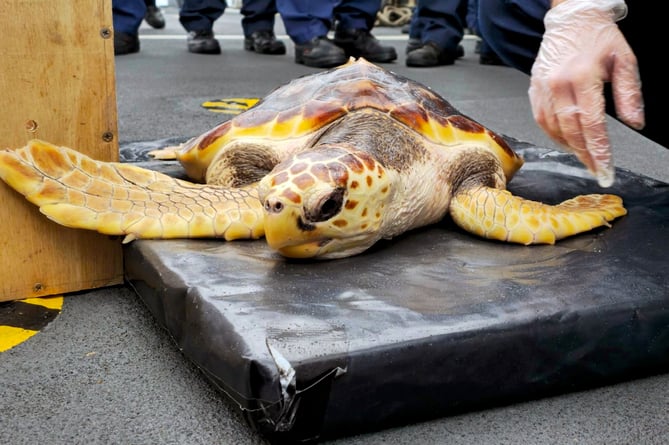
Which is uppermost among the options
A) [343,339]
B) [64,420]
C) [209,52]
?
[343,339]

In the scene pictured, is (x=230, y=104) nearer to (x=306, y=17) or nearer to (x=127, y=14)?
(x=306, y=17)

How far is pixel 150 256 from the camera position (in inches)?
41.6

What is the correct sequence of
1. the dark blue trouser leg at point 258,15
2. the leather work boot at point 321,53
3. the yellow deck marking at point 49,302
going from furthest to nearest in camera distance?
the dark blue trouser leg at point 258,15
the leather work boot at point 321,53
the yellow deck marking at point 49,302

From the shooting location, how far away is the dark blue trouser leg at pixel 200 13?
12.9 feet

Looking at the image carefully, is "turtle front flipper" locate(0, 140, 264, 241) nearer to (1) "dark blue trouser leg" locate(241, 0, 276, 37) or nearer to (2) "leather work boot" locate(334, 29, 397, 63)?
(2) "leather work boot" locate(334, 29, 397, 63)

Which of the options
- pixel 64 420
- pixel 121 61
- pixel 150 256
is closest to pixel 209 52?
pixel 121 61

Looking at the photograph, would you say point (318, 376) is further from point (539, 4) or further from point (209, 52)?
point (209, 52)

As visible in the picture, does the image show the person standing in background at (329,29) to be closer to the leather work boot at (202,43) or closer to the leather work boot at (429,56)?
the leather work boot at (429,56)

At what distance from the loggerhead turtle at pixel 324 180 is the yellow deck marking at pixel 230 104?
3.42 ft

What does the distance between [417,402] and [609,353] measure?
0.88 feet

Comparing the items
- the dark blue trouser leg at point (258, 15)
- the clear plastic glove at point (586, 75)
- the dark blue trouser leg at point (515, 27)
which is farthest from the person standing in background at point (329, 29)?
the clear plastic glove at point (586, 75)

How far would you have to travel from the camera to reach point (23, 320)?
108cm

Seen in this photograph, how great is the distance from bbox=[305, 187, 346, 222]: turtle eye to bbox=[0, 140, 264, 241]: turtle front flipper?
15 cm

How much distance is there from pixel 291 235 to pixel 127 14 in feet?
9.72
